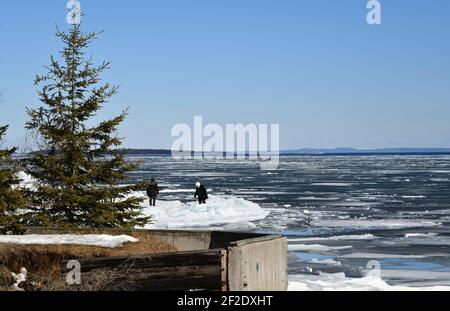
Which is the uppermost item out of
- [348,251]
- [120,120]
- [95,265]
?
[120,120]

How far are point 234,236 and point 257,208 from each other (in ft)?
70.0

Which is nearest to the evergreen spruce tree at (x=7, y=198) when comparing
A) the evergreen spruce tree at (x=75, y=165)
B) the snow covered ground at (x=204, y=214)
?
the evergreen spruce tree at (x=75, y=165)

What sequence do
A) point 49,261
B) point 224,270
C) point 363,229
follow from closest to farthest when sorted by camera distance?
point 224,270, point 49,261, point 363,229

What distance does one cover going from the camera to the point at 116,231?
41.5ft

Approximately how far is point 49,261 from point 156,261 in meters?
1.95

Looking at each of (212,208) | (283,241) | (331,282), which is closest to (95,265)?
(283,241)

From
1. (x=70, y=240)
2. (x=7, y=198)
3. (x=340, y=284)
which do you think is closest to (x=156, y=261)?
(x=70, y=240)

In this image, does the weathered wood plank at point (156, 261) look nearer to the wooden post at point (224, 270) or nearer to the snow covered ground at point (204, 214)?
the wooden post at point (224, 270)

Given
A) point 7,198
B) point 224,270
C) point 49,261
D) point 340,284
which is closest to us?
point 224,270

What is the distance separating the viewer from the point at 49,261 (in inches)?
409

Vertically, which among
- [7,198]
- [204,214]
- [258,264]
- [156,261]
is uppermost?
[7,198]

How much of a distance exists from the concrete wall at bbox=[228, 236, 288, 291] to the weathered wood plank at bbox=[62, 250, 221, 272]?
0.28 m

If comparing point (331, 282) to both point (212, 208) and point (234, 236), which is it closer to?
point (234, 236)

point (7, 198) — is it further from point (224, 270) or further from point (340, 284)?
point (340, 284)
